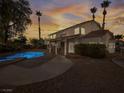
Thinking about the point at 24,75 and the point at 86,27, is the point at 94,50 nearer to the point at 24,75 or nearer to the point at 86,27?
the point at 24,75

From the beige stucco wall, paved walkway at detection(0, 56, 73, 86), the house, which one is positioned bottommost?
paved walkway at detection(0, 56, 73, 86)

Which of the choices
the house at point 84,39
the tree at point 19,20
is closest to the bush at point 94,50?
the house at point 84,39

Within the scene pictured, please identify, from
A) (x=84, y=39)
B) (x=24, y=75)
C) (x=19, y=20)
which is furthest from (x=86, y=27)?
(x=24, y=75)

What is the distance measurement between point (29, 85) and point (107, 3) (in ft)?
130

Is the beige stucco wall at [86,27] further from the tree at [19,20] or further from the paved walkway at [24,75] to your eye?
the paved walkway at [24,75]

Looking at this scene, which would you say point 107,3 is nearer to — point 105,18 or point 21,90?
point 105,18

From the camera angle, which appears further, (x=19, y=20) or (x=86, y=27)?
(x=19, y=20)

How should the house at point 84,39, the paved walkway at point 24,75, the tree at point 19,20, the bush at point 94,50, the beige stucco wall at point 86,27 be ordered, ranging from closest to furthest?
the paved walkway at point 24,75 → the bush at point 94,50 → the house at point 84,39 → the beige stucco wall at point 86,27 → the tree at point 19,20

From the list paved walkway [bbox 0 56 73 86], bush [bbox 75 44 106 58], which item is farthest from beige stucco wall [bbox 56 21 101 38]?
paved walkway [bbox 0 56 73 86]

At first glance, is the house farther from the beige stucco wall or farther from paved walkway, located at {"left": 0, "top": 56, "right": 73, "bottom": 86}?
paved walkway, located at {"left": 0, "top": 56, "right": 73, "bottom": 86}

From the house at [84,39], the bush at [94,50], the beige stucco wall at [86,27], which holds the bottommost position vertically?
the bush at [94,50]

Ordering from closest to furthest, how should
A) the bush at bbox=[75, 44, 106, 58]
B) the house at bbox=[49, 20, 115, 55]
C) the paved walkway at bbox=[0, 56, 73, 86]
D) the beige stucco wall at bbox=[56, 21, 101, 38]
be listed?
the paved walkway at bbox=[0, 56, 73, 86], the bush at bbox=[75, 44, 106, 58], the house at bbox=[49, 20, 115, 55], the beige stucco wall at bbox=[56, 21, 101, 38]

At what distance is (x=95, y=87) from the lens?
5.71 metres

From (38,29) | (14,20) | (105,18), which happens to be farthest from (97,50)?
(38,29)
